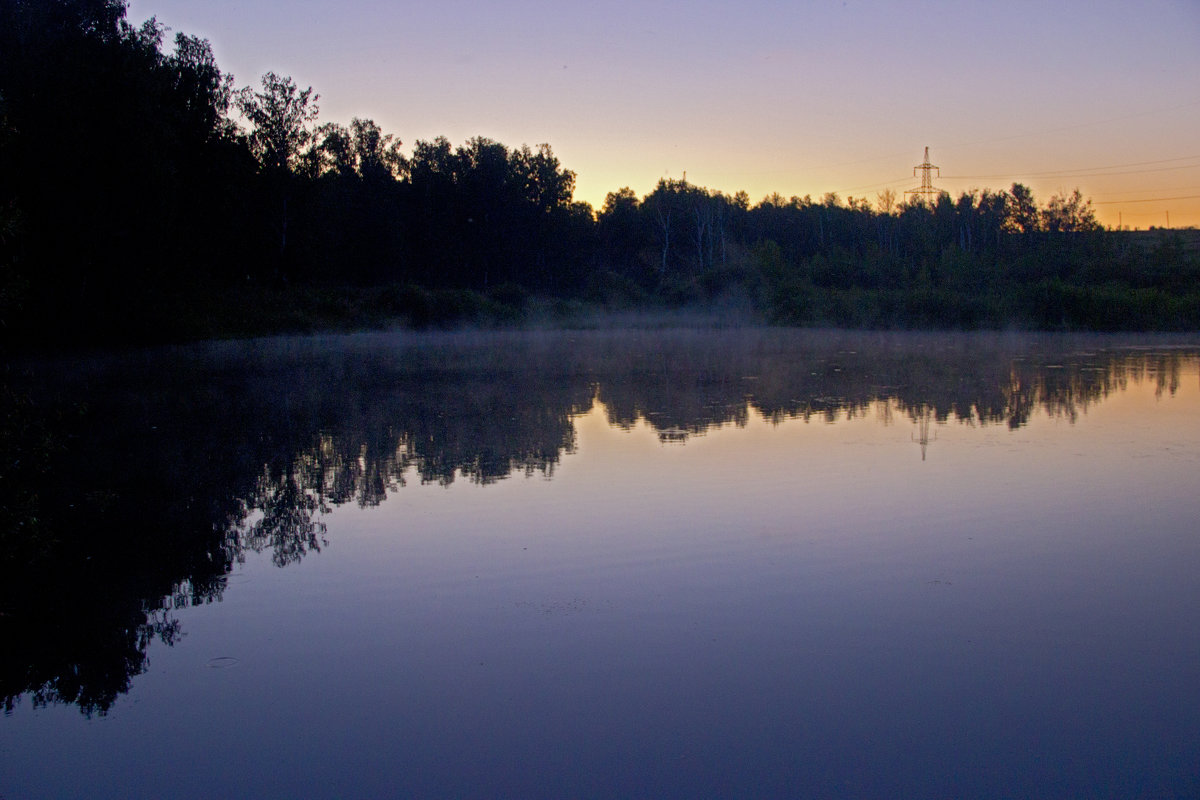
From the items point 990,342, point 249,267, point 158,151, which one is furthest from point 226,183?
point 990,342

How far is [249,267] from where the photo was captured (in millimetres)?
47375

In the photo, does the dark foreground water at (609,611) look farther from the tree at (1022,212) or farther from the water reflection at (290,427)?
the tree at (1022,212)

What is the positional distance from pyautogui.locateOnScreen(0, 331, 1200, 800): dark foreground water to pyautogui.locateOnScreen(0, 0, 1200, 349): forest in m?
2.60

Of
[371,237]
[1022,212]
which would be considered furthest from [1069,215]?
→ [371,237]

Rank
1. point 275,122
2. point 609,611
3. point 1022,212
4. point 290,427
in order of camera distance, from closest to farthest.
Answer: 1. point 609,611
2. point 290,427
3. point 275,122
4. point 1022,212

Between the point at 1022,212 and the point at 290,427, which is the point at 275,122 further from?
the point at 1022,212

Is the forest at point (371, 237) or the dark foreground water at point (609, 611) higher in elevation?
the forest at point (371, 237)

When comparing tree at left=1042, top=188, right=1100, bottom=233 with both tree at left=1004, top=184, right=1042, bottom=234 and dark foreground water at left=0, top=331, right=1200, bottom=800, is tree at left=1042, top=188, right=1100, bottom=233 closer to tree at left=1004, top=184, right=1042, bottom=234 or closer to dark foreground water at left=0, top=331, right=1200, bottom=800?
tree at left=1004, top=184, right=1042, bottom=234

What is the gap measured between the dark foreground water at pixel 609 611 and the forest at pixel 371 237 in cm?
260

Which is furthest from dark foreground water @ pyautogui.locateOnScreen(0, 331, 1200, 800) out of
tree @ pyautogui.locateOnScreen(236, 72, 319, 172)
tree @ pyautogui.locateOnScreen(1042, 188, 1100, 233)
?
tree @ pyautogui.locateOnScreen(1042, 188, 1100, 233)

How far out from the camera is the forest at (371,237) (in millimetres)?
25891

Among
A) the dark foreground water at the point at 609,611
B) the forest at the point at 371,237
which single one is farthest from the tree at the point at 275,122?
the dark foreground water at the point at 609,611

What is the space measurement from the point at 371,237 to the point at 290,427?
49.0m

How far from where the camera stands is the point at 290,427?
41.6 feet
